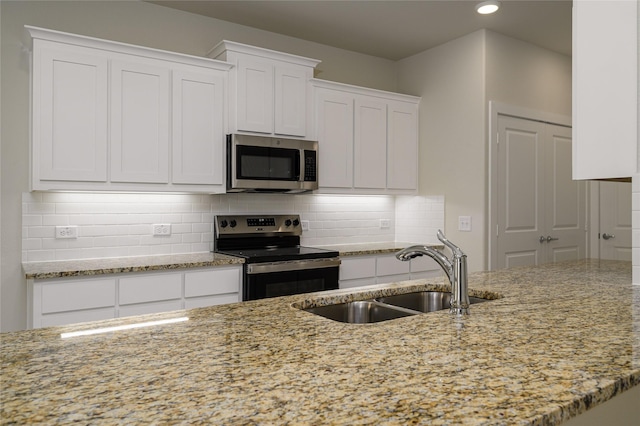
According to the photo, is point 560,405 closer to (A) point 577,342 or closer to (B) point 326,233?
(A) point 577,342

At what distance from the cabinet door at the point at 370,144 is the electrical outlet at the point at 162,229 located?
1641 millimetres

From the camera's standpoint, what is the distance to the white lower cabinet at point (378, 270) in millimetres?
3789

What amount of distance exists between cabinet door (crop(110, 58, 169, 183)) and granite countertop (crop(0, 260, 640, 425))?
1867mm

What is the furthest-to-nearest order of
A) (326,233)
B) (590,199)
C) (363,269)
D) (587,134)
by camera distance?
1. (590,199)
2. (326,233)
3. (363,269)
4. (587,134)

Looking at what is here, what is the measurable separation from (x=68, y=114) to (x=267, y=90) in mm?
1409

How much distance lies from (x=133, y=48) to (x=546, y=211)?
12.7 ft

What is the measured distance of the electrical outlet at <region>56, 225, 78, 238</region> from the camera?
10.2 feet

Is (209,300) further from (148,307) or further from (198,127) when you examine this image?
(198,127)

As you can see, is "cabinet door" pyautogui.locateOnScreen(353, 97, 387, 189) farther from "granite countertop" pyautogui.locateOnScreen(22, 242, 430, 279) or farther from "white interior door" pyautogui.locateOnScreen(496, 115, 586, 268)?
"granite countertop" pyautogui.locateOnScreen(22, 242, 430, 279)

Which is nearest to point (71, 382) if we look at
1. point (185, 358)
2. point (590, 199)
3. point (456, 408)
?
point (185, 358)

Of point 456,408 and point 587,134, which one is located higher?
point 587,134

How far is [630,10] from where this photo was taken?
199 centimetres

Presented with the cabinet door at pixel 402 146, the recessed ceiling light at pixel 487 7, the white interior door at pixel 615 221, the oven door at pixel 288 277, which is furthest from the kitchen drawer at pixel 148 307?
the white interior door at pixel 615 221

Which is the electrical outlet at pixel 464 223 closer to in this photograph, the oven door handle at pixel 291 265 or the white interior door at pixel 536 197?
the white interior door at pixel 536 197
